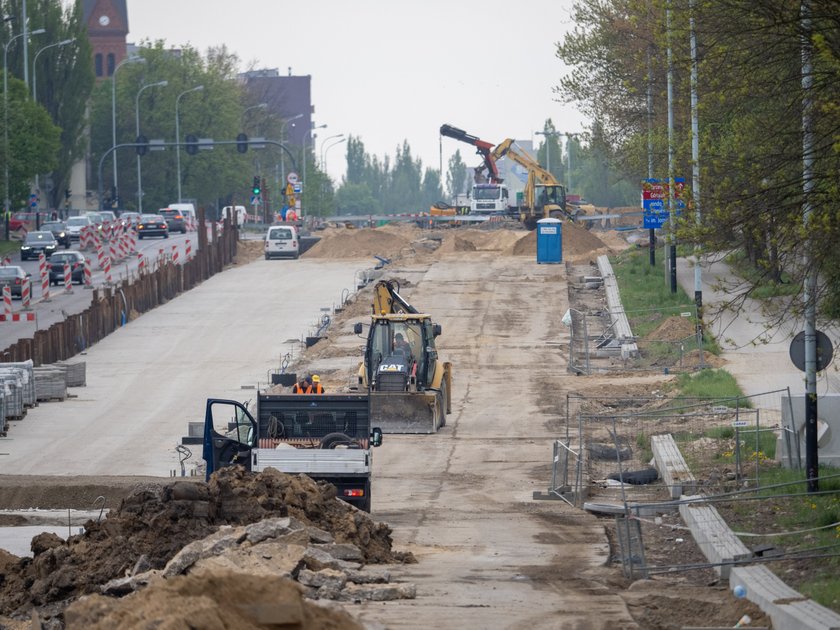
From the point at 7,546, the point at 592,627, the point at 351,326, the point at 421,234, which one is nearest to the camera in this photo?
the point at 592,627

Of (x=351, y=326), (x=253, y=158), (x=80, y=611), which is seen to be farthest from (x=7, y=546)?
(x=253, y=158)

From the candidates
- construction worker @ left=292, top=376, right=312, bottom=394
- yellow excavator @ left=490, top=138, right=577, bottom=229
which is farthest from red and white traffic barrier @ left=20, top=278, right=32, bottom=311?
yellow excavator @ left=490, top=138, right=577, bottom=229

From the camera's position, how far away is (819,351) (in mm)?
19328

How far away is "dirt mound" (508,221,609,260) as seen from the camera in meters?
66.9

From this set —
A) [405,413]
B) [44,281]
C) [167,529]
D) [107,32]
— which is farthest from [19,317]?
[107,32]

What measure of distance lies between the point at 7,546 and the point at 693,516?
29.2 ft

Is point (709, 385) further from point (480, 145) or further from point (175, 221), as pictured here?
point (175, 221)

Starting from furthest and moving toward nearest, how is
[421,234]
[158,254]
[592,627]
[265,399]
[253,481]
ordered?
[421,234] → [158,254] → [265,399] → [253,481] → [592,627]

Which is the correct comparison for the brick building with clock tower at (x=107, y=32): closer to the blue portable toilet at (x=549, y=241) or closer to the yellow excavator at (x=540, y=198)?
the yellow excavator at (x=540, y=198)

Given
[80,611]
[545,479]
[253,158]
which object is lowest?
[545,479]

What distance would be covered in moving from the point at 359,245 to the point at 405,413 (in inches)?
1835

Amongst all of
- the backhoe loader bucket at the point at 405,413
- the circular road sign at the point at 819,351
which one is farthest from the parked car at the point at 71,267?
the circular road sign at the point at 819,351

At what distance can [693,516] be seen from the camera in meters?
18.2

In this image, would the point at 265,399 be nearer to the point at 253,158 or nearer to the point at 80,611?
the point at 80,611
